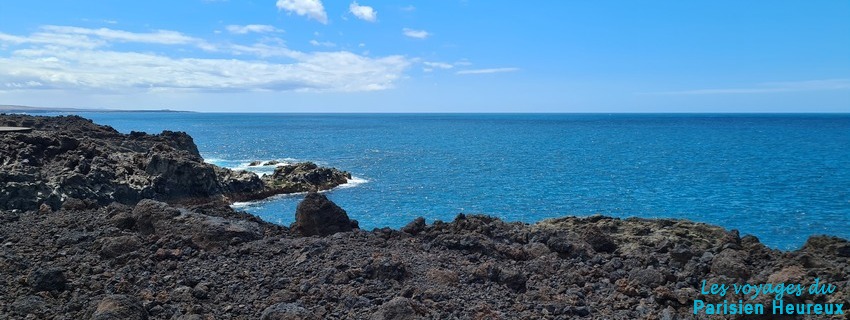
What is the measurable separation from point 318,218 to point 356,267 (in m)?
4.27

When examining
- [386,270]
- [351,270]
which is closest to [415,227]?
[386,270]

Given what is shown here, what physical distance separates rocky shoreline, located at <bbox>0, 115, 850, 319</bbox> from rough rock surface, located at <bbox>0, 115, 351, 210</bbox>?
16.1 meters

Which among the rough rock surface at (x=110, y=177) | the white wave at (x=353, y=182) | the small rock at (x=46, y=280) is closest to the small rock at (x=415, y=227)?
the small rock at (x=46, y=280)

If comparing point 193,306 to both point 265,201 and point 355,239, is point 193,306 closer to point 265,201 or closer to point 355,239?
point 355,239

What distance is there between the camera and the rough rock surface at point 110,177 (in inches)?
1237

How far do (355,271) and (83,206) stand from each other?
1173cm

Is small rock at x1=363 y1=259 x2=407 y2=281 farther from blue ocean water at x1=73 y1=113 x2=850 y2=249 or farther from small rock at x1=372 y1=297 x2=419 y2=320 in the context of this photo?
blue ocean water at x1=73 y1=113 x2=850 y2=249

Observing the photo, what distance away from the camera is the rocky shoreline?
32.7ft

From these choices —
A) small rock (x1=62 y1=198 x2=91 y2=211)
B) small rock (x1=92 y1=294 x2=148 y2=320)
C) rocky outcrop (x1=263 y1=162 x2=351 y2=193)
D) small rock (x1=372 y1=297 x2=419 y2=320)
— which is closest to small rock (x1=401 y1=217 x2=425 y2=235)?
small rock (x1=372 y1=297 x2=419 y2=320)

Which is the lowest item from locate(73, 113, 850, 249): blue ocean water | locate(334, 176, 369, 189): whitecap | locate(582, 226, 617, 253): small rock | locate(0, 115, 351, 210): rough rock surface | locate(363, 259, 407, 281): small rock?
locate(334, 176, 369, 189): whitecap

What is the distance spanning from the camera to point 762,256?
13.1 metres

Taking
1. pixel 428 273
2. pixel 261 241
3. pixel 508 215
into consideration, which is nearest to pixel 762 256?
pixel 428 273

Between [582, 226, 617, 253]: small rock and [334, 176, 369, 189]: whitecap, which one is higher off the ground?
[582, 226, 617, 253]: small rock

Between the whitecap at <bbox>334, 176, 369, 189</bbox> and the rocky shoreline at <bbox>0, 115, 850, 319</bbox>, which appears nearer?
the rocky shoreline at <bbox>0, 115, 850, 319</bbox>
